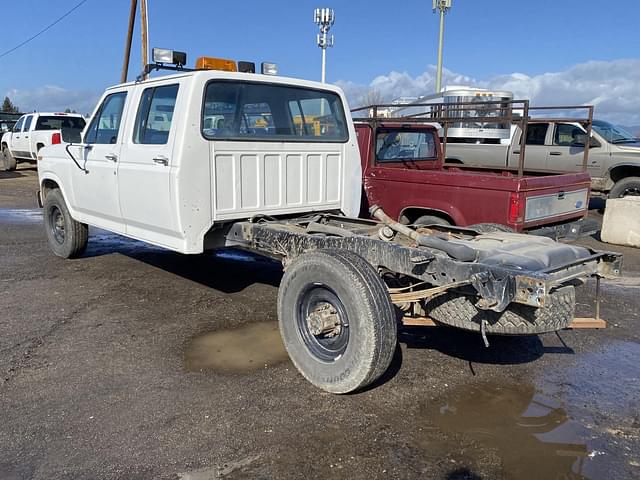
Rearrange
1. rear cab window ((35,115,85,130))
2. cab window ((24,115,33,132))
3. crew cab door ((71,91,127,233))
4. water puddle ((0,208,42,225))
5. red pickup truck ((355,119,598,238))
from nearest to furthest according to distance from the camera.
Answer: crew cab door ((71,91,127,233))
red pickup truck ((355,119,598,238))
water puddle ((0,208,42,225))
rear cab window ((35,115,85,130))
cab window ((24,115,33,132))

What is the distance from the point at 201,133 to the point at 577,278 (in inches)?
116

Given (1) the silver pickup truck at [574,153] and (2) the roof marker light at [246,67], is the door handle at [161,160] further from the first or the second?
(1) the silver pickup truck at [574,153]

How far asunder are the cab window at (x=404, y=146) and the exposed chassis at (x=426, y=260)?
104 inches

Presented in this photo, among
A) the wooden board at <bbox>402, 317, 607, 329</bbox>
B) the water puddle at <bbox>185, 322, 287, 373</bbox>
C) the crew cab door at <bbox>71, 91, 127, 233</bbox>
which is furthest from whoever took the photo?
the crew cab door at <bbox>71, 91, 127, 233</bbox>

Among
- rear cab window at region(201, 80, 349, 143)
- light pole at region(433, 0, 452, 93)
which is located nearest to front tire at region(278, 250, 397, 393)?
rear cab window at region(201, 80, 349, 143)

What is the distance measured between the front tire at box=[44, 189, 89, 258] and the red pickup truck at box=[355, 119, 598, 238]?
3.58m

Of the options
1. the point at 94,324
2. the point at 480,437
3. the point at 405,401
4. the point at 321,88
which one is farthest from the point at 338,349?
the point at 321,88

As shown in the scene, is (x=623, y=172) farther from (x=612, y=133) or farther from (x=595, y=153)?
(x=612, y=133)

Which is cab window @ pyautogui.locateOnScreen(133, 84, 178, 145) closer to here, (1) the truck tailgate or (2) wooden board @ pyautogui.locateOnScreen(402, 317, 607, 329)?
(2) wooden board @ pyautogui.locateOnScreen(402, 317, 607, 329)

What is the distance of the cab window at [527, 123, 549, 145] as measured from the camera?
12.3m

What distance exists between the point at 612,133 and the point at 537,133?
4.87ft

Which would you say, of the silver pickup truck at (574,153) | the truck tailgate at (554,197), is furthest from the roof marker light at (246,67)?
the silver pickup truck at (574,153)

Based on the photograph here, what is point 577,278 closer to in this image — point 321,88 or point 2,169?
point 321,88

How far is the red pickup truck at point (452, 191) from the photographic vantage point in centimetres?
586
